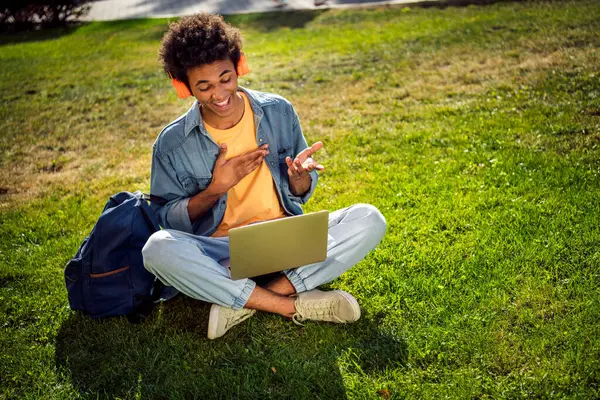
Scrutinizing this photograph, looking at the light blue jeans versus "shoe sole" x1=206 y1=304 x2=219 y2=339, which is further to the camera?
"shoe sole" x1=206 y1=304 x2=219 y2=339

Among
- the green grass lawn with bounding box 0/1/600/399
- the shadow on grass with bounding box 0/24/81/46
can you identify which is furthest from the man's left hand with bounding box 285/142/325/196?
the shadow on grass with bounding box 0/24/81/46

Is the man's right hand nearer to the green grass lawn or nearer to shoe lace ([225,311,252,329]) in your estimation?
shoe lace ([225,311,252,329])

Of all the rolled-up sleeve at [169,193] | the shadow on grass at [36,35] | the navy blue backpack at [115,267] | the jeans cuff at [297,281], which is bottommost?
the jeans cuff at [297,281]

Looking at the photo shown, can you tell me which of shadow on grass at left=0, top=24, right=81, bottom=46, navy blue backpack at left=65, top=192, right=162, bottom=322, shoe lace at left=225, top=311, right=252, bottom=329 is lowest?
shoe lace at left=225, top=311, right=252, bottom=329

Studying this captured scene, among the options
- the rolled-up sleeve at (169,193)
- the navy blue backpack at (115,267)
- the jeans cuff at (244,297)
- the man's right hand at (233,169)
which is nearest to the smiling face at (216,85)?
the man's right hand at (233,169)

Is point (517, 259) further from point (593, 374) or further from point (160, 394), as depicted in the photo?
point (160, 394)

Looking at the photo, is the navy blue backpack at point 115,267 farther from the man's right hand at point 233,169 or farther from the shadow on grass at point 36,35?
the shadow on grass at point 36,35

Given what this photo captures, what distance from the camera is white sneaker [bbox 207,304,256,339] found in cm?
311

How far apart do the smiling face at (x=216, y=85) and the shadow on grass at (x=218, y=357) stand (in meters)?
1.24

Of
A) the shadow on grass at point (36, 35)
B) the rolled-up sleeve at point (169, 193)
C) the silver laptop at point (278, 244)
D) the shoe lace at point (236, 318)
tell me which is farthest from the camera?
the shadow on grass at point (36, 35)

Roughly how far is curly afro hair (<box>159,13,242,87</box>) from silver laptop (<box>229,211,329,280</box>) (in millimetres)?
1020

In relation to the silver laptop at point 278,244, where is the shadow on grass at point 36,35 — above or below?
above

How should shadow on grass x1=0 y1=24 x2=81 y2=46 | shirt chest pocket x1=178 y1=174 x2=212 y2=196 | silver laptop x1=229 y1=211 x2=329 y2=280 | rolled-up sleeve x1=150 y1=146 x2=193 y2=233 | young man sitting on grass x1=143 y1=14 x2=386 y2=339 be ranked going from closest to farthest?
1. silver laptop x1=229 y1=211 x2=329 y2=280
2. young man sitting on grass x1=143 y1=14 x2=386 y2=339
3. rolled-up sleeve x1=150 y1=146 x2=193 y2=233
4. shirt chest pocket x1=178 y1=174 x2=212 y2=196
5. shadow on grass x1=0 y1=24 x2=81 y2=46

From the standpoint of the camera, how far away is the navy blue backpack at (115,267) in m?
3.22
